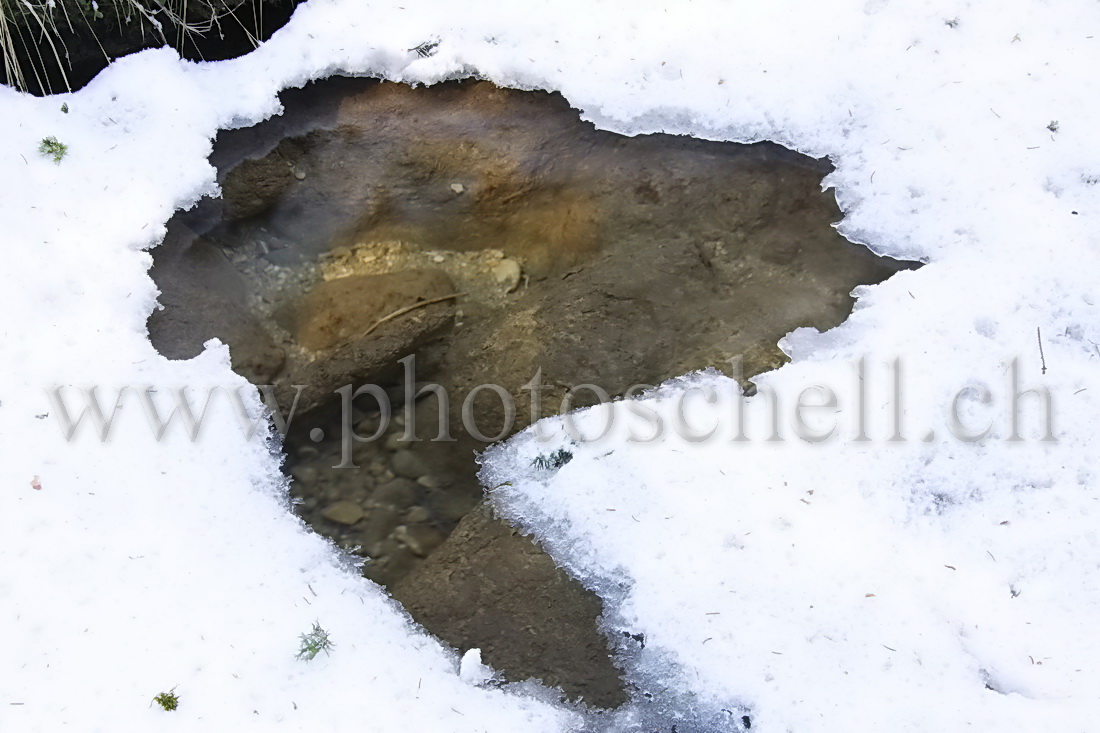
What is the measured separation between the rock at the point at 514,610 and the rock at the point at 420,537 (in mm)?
139

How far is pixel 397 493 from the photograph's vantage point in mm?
4273

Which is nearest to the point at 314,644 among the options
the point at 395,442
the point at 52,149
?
the point at 395,442

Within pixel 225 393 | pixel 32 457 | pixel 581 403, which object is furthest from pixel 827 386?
pixel 32 457

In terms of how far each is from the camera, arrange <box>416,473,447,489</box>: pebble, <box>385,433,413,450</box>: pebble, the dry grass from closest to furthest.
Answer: <box>416,473,447,489</box>: pebble → <box>385,433,413,450</box>: pebble → the dry grass

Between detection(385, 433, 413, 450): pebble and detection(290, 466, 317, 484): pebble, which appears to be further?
detection(385, 433, 413, 450): pebble

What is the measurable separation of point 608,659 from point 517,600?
1.56 ft

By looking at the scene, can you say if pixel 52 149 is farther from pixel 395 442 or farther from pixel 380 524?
pixel 380 524

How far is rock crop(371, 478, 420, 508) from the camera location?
4234mm

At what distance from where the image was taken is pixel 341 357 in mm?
4602

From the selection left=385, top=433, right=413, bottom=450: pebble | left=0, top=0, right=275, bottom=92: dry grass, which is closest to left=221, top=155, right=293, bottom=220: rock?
left=0, top=0, right=275, bottom=92: dry grass

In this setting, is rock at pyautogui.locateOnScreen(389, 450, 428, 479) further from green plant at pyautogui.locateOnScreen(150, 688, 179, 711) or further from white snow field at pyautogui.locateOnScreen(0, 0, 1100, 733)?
green plant at pyautogui.locateOnScreen(150, 688, 179, 711)

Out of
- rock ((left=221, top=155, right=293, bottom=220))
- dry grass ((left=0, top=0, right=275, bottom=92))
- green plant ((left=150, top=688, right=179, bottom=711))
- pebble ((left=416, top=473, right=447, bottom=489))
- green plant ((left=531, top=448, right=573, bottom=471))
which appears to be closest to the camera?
green plant ((left=150, top=688, right=179, bottom=711))

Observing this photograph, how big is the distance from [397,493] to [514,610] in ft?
3.34

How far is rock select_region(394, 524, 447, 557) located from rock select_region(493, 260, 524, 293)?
160cm
